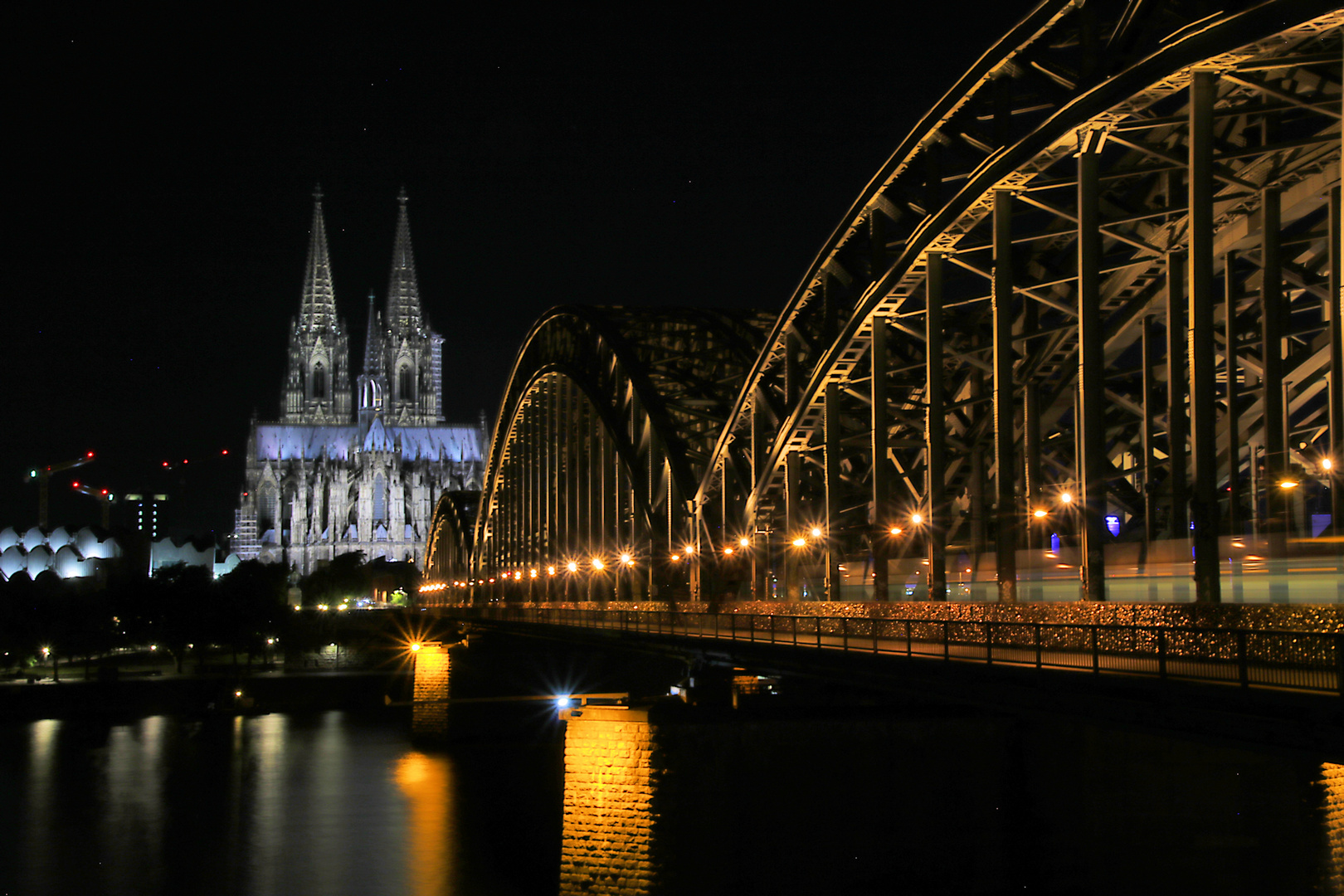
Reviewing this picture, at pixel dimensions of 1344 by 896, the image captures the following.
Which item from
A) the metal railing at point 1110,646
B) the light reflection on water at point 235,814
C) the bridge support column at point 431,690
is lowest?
the light reflection on water at point 235,814

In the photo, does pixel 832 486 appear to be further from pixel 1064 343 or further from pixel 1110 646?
pixel 1110 646

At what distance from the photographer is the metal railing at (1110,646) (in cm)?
1391

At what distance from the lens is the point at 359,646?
111 meters

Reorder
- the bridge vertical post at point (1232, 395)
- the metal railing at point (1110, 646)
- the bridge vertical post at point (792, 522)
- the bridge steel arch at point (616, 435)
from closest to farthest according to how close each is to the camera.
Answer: the metal railing at point (1110, 646)
the bridge vertical post at point (1232, 395)
the bridge vertical post at point (792, 522)
the bridge steel arch at point (616, 435)

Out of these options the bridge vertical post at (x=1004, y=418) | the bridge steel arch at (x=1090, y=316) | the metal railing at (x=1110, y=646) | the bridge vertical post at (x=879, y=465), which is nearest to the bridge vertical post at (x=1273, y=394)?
the bridge steel arch at (x=1090, y=316)

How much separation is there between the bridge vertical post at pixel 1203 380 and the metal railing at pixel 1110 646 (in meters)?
1.99

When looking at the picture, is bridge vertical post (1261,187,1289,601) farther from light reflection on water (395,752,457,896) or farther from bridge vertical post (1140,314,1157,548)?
light reflection on water (395,752,457,896)

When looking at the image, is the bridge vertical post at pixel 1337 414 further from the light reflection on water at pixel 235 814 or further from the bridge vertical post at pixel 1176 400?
the light reflection on water at pixel 235 814

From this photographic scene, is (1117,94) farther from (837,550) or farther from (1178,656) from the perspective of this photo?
(837,550)

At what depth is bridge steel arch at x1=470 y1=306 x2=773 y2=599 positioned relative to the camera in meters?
56.7

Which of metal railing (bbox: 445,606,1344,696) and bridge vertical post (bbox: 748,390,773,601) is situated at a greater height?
bridge vertical post (bbox: 748,390,773,601)

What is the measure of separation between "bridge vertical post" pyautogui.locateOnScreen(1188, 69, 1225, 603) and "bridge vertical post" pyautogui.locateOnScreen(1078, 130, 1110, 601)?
8.14 feet

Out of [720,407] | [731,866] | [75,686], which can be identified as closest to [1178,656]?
[731,866]

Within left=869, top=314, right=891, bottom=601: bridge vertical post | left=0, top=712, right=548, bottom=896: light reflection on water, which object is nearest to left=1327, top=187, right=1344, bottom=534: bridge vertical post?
left=869, top=314, right=891, bottom=601: bridge vertical post
